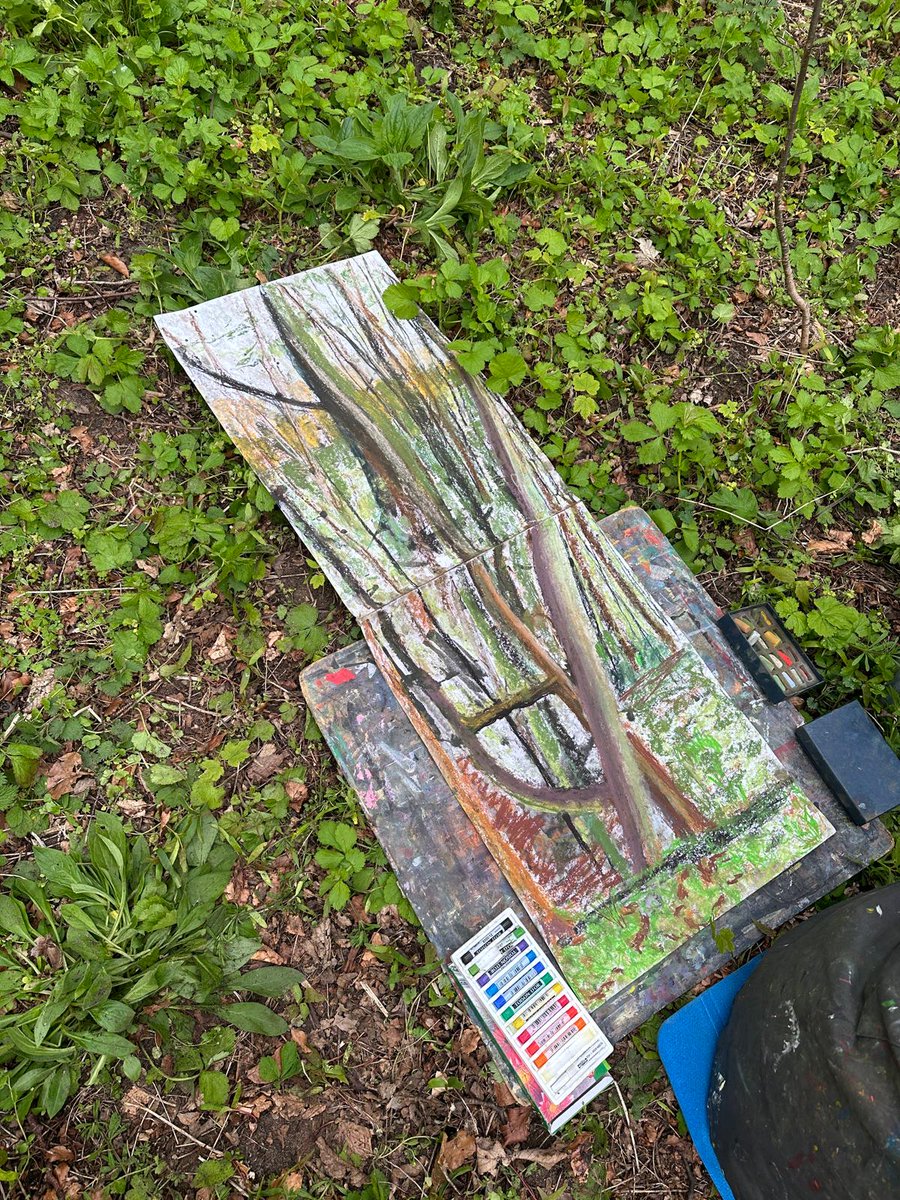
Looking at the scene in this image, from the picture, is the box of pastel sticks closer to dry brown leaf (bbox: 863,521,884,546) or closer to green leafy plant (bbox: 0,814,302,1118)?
green leafy plant (bbox: 0,814,302,1118)

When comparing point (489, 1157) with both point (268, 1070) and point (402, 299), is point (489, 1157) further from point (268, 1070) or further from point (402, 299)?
point (402, 299)

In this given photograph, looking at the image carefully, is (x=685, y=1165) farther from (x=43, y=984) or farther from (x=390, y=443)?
(x=390, y=443)

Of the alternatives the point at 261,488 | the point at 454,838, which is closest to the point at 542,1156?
the point at 454,838

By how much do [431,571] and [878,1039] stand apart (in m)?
1.49

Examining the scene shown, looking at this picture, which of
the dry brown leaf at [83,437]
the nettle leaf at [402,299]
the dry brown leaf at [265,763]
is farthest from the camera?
the nettle leaf at [402,299]

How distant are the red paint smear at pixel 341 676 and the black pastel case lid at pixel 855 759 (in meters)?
1.35

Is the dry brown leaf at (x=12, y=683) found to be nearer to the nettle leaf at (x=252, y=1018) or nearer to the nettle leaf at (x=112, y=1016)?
the nettle leaf at (x=112, y=1016)

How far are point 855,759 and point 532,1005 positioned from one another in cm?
118

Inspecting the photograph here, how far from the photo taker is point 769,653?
7.51ft

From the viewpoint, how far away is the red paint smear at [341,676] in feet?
6.99

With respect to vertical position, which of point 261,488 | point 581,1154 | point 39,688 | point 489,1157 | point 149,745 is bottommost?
point 581,1154

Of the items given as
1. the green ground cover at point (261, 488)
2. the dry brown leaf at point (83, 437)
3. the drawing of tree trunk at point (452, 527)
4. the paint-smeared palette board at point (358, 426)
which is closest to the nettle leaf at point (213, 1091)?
the green ground cover at point (261, 488)

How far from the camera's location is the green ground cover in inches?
72.5

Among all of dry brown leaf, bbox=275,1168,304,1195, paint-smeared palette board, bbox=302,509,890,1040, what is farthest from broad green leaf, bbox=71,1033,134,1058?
paint-smeared palette board, bbox=302,509,890,1040
